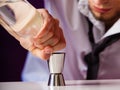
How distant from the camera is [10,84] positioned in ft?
3.04

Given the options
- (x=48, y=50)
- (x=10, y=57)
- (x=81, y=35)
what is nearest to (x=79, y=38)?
(x=81, y=35)

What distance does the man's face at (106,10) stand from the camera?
3.02ft

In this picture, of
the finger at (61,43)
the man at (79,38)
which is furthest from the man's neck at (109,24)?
the finger at (61,43)

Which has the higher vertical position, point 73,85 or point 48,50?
point 48,50

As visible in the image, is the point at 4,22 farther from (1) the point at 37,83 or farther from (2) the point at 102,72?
(2) the point at 102,72

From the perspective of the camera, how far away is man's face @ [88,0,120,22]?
3.02ft

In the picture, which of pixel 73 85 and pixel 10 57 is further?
pixel 10 57

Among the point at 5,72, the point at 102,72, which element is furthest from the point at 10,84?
the point at 102,72

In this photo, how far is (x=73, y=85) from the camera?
2.89ft

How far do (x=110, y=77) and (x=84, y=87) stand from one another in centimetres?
12

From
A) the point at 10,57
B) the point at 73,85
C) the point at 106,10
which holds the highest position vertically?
the point at 106,10

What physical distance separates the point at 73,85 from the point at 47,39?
17 cm

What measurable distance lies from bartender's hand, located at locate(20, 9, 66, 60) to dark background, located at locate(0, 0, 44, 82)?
0.05 meters

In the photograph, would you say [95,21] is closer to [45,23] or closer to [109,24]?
[109,24]
